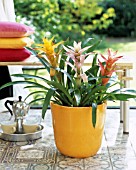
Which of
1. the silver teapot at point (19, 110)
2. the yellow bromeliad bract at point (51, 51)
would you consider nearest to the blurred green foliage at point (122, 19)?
the silver teapot at point (19, 110)

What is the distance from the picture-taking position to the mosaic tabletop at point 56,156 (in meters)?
2.63

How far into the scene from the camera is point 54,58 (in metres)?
2.70

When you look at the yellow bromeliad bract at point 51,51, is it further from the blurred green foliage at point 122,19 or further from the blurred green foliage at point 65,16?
the blurred green foliage at point 122,19

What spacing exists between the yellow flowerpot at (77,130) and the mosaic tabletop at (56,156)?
60 millimetres

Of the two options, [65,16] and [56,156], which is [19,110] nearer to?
[56,156]

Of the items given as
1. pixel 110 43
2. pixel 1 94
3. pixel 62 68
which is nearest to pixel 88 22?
pixel 110 43

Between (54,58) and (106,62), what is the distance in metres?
0.32

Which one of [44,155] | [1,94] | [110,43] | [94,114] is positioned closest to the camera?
[94,114]

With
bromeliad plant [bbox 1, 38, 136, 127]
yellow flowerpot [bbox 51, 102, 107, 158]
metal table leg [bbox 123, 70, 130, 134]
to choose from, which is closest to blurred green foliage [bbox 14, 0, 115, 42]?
metal table leg [bbox 123, 70, 130, 134]

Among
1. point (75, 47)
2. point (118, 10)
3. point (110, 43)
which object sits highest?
point (75, 47)

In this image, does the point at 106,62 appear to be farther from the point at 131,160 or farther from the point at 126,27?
the point at 126,27

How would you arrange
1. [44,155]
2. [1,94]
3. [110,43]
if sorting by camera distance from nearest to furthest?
[44,155] → [1,94] → [110,43]

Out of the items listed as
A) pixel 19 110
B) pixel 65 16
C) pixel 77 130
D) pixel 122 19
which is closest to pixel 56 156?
pixel 77 130

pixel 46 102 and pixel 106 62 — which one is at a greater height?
pixel 106 62
